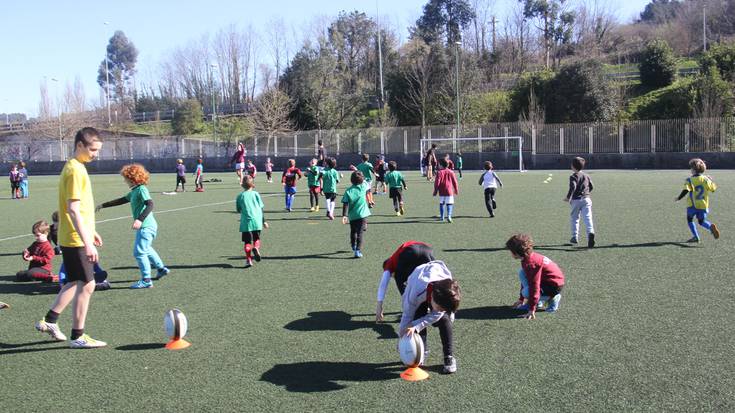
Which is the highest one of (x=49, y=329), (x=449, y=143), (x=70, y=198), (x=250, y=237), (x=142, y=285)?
(x=449, y=143)

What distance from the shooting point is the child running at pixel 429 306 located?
4.47 m

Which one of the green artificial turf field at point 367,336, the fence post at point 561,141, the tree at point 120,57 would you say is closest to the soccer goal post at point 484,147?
the fence post at point 561,141

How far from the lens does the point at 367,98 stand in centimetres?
5991

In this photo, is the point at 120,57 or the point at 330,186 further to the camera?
the point at 120,57

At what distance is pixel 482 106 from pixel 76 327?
154 feet

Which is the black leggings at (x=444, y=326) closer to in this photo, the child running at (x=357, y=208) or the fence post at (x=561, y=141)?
the child running at (x=357, y=208)

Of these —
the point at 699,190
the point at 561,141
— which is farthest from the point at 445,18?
the point at 699,190

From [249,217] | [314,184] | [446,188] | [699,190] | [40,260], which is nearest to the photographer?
[40,260]

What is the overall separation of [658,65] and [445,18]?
22.2 metres

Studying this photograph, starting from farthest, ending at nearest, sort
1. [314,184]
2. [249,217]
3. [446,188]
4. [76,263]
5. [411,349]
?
1. [314,184]
2. [446,188]
3. [249,217]
4. [76,263]
5. [411,349]

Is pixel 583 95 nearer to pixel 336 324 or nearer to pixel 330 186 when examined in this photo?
pixel 330 186

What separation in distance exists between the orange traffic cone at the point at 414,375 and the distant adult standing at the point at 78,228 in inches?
108

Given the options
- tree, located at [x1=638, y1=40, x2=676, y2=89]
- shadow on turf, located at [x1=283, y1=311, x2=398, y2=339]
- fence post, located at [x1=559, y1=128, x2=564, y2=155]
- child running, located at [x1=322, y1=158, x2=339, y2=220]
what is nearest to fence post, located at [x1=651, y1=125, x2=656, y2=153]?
fence post, located at [x1=559, y1=128, x2=564, y2=155]

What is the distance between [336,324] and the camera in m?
6.24
